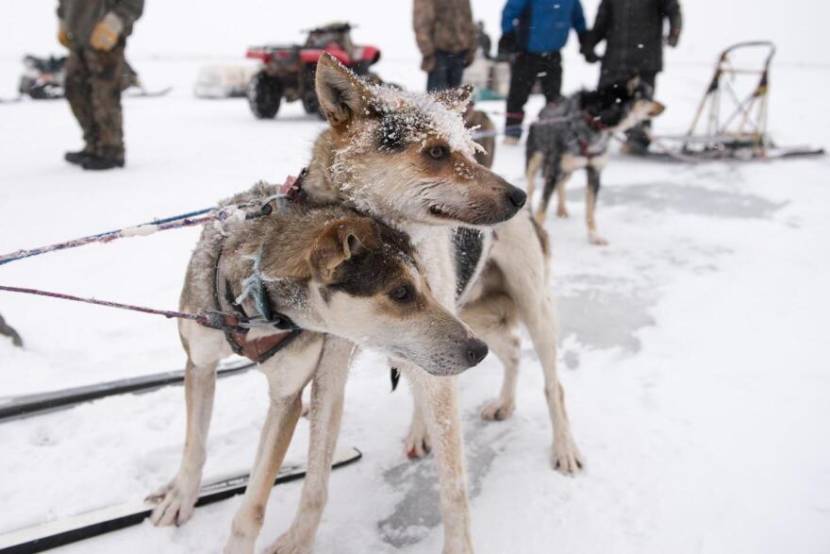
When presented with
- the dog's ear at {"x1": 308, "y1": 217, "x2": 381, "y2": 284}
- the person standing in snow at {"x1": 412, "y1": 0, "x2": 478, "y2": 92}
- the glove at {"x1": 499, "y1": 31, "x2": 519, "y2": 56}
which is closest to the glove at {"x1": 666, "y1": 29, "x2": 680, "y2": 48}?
the glove at {"x1": 499, "y1": 31, "x2": 519, "y2": 56}

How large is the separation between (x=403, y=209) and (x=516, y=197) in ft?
1.08

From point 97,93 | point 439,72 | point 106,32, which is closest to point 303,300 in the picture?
point 106,32

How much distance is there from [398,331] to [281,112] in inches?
437

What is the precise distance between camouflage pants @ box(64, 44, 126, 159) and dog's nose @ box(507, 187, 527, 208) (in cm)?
531

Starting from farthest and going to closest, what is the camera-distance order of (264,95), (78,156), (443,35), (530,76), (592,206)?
(264,95) → (443,35) → (530,76) → (78,156) → (592,206)

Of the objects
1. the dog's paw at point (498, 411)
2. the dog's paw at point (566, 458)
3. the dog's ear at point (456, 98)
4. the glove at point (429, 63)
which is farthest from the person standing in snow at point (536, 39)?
the dog's paw at point (566, 458)

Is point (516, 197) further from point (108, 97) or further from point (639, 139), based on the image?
point (639, 139)

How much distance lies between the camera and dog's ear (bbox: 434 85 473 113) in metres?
1.91

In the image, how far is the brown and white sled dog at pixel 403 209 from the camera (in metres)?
1.69

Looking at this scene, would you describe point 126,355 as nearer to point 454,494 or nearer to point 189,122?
point 454,494

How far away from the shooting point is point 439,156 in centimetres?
173

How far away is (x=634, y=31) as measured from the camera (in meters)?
6.80

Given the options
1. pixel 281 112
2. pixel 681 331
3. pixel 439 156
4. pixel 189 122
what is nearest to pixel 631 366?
pixel 681 331

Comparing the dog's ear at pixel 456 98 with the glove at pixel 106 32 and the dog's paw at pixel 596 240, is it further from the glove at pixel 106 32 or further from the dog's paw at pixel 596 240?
the glove at pixel 106 32
